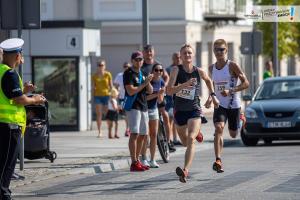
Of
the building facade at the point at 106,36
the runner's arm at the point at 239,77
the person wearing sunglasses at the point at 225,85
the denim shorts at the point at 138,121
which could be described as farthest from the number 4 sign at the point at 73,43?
the runner's arm at the point at 239,77

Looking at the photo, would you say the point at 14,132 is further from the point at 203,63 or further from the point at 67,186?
the point at 203,63

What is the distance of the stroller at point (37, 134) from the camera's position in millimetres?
18922

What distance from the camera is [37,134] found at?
19000 mm

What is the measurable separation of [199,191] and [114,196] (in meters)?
1.08

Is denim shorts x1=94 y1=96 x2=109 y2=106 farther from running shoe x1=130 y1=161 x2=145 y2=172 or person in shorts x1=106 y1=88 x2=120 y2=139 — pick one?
running shoe x1=130 y1=161 x2=145 y2=172

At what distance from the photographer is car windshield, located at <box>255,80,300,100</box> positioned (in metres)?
25.4

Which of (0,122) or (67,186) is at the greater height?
(0,122)

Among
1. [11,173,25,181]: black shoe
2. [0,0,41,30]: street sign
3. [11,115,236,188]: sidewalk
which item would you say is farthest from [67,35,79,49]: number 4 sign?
[11,173,25,181]: black shoe

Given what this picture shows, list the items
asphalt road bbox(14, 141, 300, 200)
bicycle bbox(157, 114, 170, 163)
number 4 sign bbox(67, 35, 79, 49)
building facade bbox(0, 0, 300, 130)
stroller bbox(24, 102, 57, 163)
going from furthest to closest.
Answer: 1. building facade bbox(0, 0, 300, 130)
2. number 4 sign bbox(67, 35, 79, 49)
3. bicycle bbox(157, 114, 170, 163)
4. stroller bbox(24, 102, 57, 163)
5. asphalt road bbox(14, 141, 300, 200)

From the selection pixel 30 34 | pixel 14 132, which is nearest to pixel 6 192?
pixel 14 132

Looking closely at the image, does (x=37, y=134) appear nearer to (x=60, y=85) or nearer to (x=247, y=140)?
(x=247, y=140)

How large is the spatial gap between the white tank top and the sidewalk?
252 centimetres

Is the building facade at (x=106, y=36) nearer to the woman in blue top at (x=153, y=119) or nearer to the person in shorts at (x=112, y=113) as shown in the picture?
the person in shorts at (x=112, y=113)

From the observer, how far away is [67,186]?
15.8m
